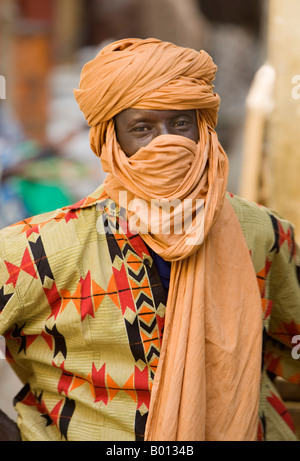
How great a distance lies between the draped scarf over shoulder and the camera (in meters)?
2.40

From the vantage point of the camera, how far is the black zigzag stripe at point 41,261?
8.38 ft

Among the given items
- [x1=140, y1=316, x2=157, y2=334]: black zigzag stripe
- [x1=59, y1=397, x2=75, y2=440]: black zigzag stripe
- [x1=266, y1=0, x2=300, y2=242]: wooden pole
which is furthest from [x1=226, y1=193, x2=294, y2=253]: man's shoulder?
[x1=266, y1=0, x2=300, y2=242]: wooden pole

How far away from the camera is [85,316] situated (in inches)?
99.7

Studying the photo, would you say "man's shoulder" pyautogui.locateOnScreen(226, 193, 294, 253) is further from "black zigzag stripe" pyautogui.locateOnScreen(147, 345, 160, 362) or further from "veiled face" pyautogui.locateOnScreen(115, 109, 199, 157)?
"black zigzag stripe" pyautogui.locateOnScreen(147, 345, 160, 362)

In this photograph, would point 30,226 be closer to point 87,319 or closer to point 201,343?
point 87,319

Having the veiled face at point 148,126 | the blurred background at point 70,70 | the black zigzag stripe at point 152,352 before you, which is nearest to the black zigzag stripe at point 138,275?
the black zigzag stripe at point 152,352

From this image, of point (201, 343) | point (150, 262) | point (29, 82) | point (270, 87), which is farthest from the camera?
point (29, 82)

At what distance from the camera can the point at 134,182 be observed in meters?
2.44

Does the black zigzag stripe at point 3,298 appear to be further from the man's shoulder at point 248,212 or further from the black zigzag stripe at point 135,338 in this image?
the man's shoulder at point 248,212

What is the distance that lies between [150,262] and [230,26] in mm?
7990

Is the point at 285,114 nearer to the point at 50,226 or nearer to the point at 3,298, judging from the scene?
the point at 50,226

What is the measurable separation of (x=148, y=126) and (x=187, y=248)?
1.47 feet

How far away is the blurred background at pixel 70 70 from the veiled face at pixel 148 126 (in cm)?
379

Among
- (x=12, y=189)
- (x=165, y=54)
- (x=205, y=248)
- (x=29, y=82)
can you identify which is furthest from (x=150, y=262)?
(x=29, y=82)
